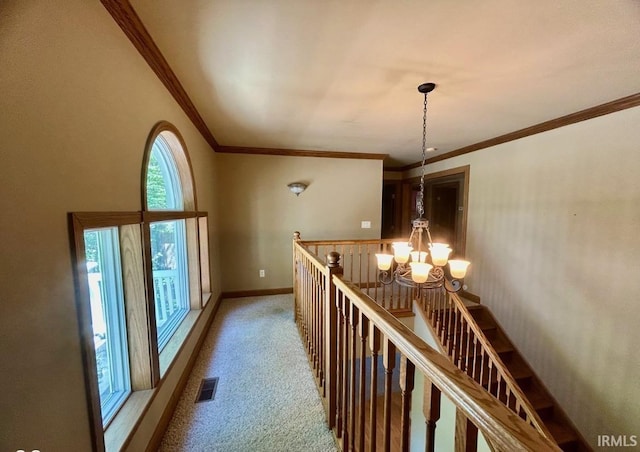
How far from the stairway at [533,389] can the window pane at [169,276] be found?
3806 mm

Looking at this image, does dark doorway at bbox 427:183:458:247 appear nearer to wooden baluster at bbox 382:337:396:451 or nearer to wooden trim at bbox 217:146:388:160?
wooden trim at bbox 217:146:388:160

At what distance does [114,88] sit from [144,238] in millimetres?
795

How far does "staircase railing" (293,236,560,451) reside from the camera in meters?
0.42

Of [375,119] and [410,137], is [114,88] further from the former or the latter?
[410,137]

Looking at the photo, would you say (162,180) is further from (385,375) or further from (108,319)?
(385,375)

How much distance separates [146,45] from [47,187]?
111cm

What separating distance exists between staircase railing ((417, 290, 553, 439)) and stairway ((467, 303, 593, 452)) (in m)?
0.32

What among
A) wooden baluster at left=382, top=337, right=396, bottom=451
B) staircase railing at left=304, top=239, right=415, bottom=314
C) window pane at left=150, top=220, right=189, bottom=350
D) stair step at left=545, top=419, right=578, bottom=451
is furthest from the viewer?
staircase railing at left=304, top=239, right=415, bottom=314

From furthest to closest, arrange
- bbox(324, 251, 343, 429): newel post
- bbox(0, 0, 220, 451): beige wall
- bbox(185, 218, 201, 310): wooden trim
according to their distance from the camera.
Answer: bbox(185, 218, 201, 310): wooden trim
bbox(324, 251, 343, 429): newel post
bbox(0, 0, 220, 451): beige wall

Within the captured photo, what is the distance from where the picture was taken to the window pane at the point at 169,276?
1994 millimetres

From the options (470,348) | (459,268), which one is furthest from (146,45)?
(470,348)

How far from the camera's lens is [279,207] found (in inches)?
156

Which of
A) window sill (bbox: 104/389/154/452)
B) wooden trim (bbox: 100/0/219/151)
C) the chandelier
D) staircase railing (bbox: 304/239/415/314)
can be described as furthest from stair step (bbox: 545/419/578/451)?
wooden trim (bbox: 100/0/219/151)

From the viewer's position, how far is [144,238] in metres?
1.41
